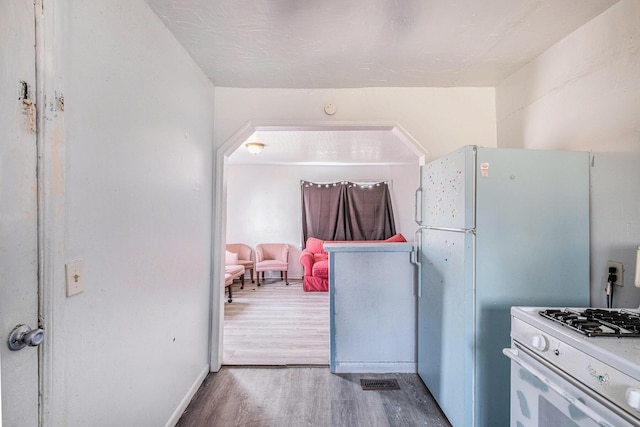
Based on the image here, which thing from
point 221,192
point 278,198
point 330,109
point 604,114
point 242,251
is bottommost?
point 242,251

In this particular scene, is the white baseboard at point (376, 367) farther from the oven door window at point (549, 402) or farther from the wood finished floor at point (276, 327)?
the oven door window at point (549, 402)

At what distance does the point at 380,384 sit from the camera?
83.5 inches

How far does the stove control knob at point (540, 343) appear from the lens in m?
1.01

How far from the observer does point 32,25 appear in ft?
2.68

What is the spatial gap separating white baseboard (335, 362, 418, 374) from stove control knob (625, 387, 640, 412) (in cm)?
171

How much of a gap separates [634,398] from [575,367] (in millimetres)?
188

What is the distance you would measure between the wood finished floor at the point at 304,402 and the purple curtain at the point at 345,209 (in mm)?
3492

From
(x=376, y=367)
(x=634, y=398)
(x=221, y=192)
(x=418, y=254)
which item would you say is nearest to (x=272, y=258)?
(x=221, y=192)

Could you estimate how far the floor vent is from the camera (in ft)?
6.81

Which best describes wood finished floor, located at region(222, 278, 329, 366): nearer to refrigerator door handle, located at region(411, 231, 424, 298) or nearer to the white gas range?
refrigerator door handle, located at region(411, 231, 424, 298)

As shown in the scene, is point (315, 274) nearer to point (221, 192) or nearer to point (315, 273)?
point (315, 273)

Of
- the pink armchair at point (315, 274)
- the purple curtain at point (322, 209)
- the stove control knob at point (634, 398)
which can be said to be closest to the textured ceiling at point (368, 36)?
the stove control knob at point (634, 398)

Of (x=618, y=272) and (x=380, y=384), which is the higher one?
(x=618, y=272)

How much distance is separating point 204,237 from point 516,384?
6.70 feet
